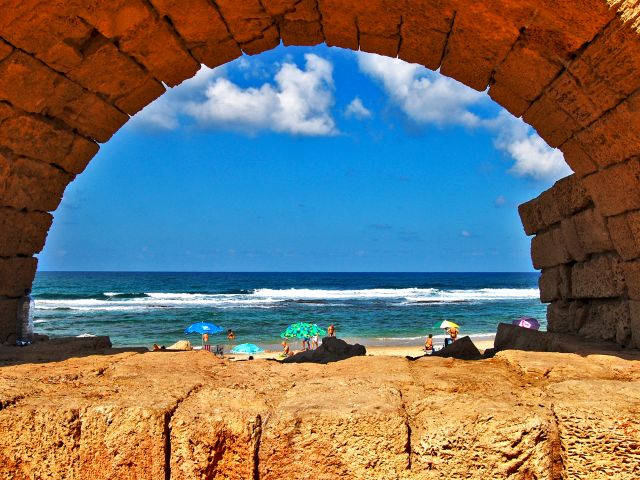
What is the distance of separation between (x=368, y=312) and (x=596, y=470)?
3250cm

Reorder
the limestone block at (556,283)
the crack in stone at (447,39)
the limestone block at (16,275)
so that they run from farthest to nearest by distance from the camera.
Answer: the limestone block at (556,283), the limestone block at (16,275), the crack in stone at (447,39)

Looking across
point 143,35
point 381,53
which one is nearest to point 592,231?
point 381,53

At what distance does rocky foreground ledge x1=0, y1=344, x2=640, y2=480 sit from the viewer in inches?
89.6

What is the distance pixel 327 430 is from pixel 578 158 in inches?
132

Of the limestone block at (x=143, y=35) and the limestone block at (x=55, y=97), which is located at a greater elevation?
the limestone block at (x=143, y=35)

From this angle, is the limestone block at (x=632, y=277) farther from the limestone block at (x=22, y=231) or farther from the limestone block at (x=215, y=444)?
the limestone block at (x=22, y=231)

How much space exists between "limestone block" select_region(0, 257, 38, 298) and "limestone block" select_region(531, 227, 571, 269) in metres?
5.46

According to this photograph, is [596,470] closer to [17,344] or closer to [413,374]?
[413,374]

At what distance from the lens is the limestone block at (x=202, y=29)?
4.13 metres

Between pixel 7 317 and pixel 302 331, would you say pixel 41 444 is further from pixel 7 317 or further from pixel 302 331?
pixel 302 331

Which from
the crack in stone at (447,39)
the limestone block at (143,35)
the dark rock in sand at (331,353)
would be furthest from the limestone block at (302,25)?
the dark rock in sand at (331,353)

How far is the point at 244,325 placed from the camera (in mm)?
27125

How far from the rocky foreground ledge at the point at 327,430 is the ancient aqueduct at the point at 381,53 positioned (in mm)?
2026

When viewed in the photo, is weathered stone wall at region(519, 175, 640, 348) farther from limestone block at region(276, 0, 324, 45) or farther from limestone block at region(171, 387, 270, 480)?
limestone block at region(171, 387, 270, 480)
